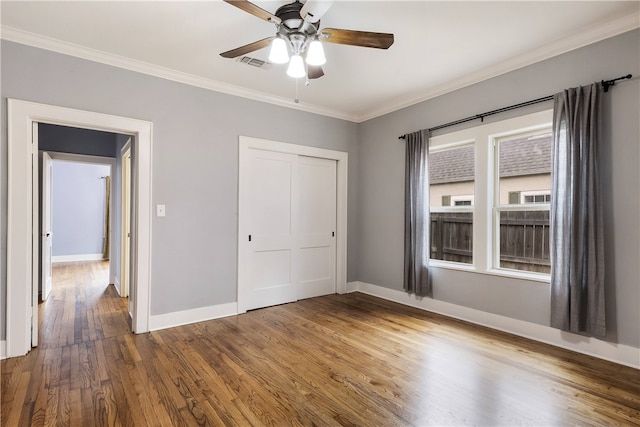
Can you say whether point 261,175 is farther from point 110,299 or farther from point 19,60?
point 110,299

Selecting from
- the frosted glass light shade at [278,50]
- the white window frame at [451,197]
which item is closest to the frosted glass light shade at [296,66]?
the frosted glass light shade at [278,50]

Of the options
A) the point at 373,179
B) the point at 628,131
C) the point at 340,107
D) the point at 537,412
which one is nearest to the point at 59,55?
the point at 340,107

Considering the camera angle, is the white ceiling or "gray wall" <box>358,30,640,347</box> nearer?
the white ceiling

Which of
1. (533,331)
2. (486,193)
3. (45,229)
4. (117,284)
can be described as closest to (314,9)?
(486,193)

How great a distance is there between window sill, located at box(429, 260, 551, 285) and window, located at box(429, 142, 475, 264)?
0.12 metres

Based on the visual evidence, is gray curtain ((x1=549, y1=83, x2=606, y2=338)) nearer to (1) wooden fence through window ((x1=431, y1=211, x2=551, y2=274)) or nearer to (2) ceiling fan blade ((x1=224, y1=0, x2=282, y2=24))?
(1) wooden fence through window ((x1=431, y1=211, x2=551, y2=274))

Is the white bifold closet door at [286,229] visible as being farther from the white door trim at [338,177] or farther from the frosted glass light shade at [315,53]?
the frosted glass light shade at [315,53]

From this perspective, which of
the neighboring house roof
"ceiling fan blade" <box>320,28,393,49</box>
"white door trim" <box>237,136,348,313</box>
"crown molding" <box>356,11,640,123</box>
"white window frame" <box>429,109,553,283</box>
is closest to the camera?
"ceiling fan blade" <box>320,28,393,49</box>

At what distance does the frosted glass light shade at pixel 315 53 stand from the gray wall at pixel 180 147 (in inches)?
72.4

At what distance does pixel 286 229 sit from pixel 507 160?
A: 2693mm

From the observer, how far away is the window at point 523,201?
10.1 feet

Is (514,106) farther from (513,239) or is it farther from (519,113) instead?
(513,239)

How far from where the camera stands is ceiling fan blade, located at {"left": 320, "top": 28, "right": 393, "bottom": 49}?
81.2 inches

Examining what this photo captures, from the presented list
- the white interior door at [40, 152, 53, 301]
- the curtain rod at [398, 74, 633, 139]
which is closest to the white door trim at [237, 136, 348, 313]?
the curtain rod at [398, 74, 633, 139]
